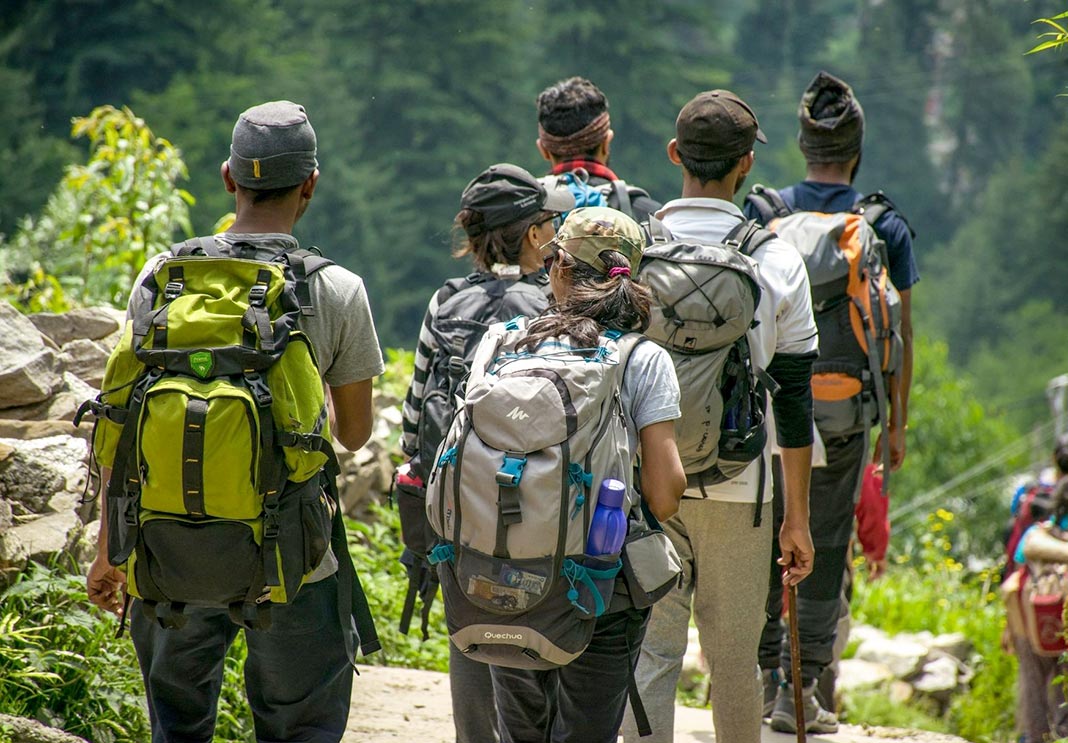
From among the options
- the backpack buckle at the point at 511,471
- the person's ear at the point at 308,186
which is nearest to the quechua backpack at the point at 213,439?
the person's ear at the point at 308,186

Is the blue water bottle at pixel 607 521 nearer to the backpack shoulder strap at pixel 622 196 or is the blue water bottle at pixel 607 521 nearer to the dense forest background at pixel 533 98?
the backpack shoulder strap at pixel 622 196

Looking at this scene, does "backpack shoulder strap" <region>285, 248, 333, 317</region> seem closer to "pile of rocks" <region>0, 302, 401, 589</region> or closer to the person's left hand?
"pile of rocks" <region>0, 302, 401, 589</region>

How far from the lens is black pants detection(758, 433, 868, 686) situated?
396cm

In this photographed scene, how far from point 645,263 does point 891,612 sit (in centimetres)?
668

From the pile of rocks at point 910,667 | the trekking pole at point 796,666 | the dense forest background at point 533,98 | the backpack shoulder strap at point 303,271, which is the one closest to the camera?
the backpack shoulder strap at point 303,271

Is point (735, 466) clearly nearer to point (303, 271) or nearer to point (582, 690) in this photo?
point (582, 690)

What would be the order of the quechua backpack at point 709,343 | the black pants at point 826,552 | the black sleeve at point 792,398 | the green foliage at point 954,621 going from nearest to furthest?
the quechua backpack at point 709,343, the black sleeve at point 792,398, the black pants at point 826,552, the green foliage at point 954,621

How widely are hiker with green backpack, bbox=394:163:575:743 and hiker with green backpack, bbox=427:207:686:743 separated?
0.53m

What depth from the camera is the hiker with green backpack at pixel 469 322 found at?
3154mm

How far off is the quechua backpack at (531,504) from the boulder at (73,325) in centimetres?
344

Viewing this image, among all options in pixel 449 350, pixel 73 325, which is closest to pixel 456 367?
pixel 449 350

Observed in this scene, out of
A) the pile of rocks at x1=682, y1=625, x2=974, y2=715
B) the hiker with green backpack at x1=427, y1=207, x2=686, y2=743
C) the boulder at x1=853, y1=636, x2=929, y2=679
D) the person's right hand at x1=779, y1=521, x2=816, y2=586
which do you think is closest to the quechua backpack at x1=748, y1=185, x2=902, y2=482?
the person's right hand at x1=779, y1=521, x2=816, y2=586

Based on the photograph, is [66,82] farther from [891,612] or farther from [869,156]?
[869,156]

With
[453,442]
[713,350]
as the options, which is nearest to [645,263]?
[713,350]
